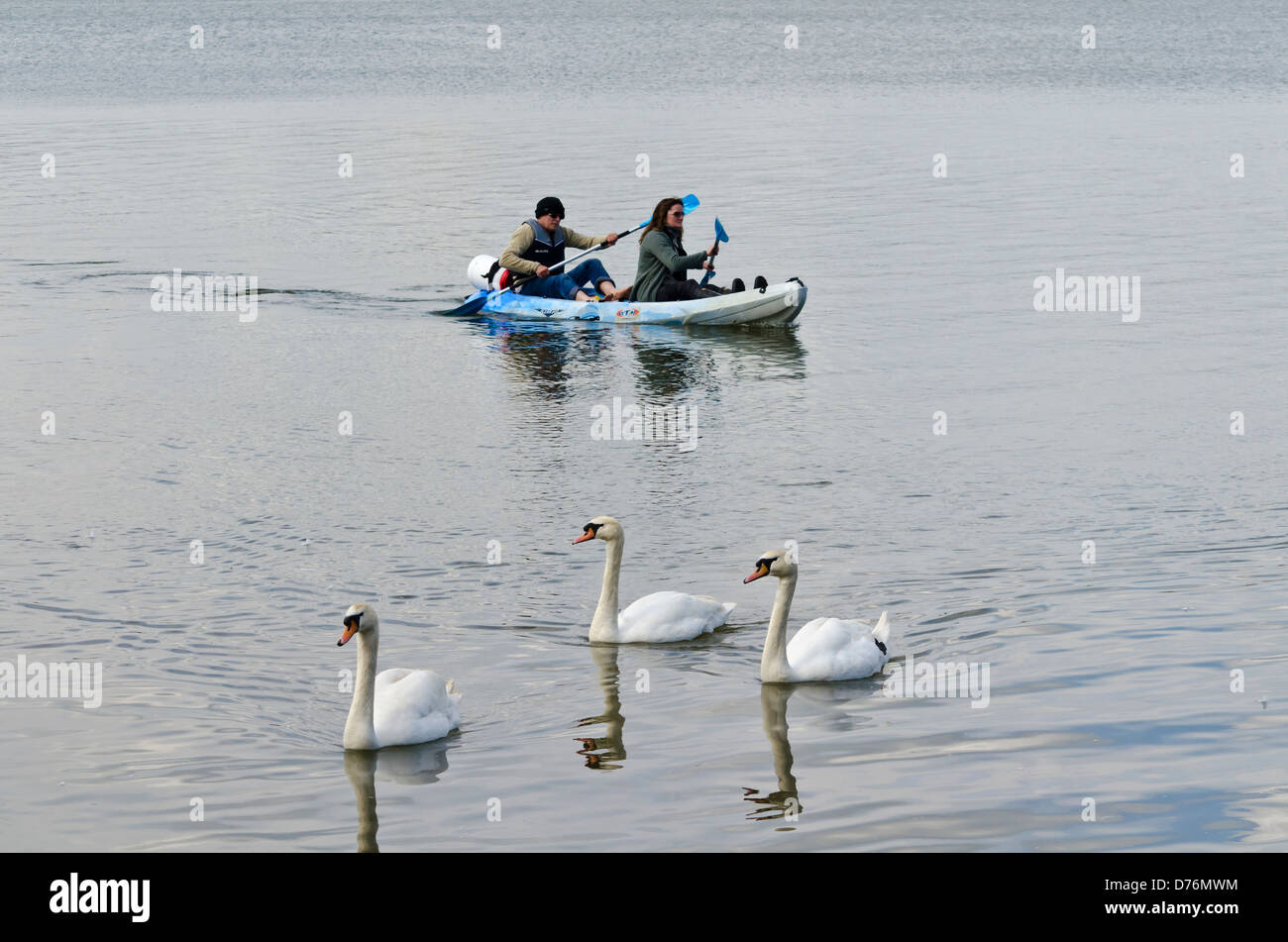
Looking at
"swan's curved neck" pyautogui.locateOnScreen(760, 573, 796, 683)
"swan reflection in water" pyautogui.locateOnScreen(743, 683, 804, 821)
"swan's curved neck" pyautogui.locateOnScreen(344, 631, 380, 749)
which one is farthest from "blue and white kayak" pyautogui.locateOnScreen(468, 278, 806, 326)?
"swan's curved neck" pyautogui.locateOnScreen(344, 631, 380, 749)

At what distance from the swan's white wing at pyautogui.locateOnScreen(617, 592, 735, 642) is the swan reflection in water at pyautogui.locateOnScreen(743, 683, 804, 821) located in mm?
921

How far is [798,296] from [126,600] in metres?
11.5

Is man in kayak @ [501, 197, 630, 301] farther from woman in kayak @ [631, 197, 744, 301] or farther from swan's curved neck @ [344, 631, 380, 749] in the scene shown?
swan's curved neck @ [344, 631, 380, 749]

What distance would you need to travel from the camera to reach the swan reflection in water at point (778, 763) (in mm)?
8445

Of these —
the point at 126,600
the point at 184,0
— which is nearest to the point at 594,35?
the point at 184,0

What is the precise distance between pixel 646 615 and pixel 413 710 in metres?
2.11

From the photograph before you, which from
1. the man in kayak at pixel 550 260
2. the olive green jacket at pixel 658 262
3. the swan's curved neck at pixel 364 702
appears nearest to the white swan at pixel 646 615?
the swan's curved neck at pixel 364 702

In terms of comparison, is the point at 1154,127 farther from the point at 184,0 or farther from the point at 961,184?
the point at 184,0

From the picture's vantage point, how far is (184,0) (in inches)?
3789

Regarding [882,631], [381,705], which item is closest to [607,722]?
[381,705]

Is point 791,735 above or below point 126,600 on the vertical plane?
below

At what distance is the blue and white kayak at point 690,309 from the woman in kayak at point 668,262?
225 mm

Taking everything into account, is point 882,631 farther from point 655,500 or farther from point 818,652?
point 655,500

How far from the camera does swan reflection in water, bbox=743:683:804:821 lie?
8445mm
